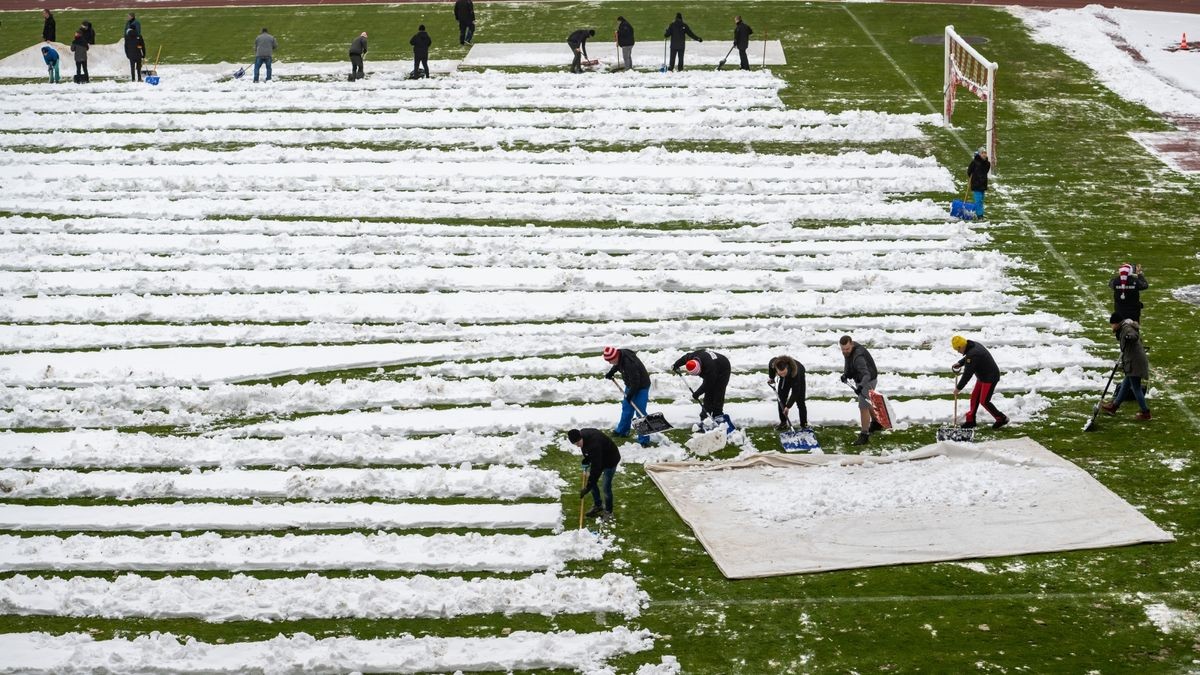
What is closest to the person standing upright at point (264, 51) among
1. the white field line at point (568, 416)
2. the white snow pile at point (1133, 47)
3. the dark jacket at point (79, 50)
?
the dark jacket at point (79, 50)

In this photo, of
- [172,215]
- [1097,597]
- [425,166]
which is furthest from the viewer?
[425,166]

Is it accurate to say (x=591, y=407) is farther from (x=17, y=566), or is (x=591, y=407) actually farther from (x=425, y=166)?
(x=425, y=166)

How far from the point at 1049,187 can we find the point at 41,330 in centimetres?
1711

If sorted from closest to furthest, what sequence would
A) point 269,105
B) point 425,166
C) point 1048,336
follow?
point 1048,336 → point 425,166 → point 269,105

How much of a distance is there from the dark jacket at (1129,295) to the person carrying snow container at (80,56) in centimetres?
2537

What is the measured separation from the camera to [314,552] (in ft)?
50.3

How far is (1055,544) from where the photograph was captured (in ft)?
49.0

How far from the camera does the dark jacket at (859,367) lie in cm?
1764

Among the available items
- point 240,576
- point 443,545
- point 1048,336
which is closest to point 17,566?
point 240,576

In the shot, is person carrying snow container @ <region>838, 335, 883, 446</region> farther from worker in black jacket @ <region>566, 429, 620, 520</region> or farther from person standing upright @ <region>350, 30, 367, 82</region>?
person standing upright @ <region>350, 30, 367, 82</region>

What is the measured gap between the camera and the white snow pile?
3234 cm

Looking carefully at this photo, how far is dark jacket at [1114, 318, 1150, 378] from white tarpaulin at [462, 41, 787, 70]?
18.5m

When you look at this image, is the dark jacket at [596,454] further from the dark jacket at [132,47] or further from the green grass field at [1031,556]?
the dark jacket at [132,47]

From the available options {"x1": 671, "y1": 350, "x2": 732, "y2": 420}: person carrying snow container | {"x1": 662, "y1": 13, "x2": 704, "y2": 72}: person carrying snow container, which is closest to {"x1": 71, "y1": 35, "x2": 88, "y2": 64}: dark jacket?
{"x1": 662, "y1": 13, "x2": 704, "y2": 72}: person carrying snow container
